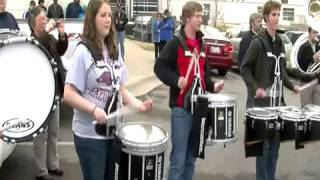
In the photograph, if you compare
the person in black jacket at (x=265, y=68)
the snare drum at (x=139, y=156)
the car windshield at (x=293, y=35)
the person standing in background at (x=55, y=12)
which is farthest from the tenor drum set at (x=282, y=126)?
the car windshield at (x=293, y=35)

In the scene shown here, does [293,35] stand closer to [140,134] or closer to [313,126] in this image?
[313,126]

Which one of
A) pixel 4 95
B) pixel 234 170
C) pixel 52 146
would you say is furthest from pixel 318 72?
pixel 4 95

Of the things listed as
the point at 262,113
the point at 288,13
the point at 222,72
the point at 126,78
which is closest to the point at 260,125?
the point at 262,113

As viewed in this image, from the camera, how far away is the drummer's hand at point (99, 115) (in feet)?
12.0

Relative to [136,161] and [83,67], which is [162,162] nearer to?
[136,161]

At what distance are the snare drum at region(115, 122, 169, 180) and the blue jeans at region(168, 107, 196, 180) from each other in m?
1.21

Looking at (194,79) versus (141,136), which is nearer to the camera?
(141,136)

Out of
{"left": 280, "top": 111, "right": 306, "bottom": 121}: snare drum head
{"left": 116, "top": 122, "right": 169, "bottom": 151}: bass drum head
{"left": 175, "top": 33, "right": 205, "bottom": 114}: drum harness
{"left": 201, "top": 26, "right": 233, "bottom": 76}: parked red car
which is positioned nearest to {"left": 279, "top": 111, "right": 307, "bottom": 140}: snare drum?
{"left": 280, "top": 111, "right": 306, "bottom": 121}: snare drum head

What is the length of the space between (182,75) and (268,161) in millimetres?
1292

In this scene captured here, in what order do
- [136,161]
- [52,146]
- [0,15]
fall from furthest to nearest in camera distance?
1. [0,15]
2. [52,146]
3. [136,161]

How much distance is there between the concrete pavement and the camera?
521 inches

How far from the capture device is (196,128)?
4.97 metres

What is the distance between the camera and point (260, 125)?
5.10 m

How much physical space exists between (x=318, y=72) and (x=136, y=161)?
3278 millimetres
